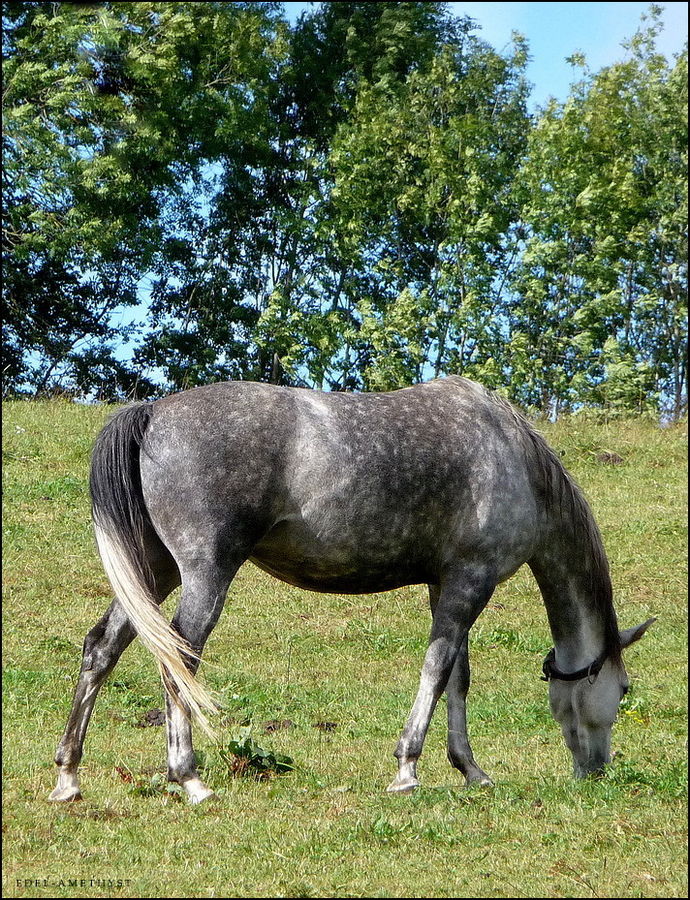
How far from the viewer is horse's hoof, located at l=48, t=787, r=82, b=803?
5.57 m

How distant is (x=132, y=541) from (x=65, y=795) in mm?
1457

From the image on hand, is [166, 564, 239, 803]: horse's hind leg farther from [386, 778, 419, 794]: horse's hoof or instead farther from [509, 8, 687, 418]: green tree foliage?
[509, 8, 687, 418]: green tree foliage

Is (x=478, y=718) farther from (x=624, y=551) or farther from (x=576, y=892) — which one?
(x=624, y=551)

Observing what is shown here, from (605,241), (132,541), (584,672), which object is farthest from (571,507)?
(605,241)

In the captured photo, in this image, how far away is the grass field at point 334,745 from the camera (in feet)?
14.2

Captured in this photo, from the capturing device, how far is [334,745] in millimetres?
7613

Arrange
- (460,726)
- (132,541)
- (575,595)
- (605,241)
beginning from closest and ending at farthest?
1. (132,541)
2. (460,726)
3. (575,595)
4. (605,241)

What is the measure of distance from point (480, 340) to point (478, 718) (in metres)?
20.9

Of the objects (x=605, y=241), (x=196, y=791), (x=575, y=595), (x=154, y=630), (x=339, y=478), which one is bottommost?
(x=196, y=791)

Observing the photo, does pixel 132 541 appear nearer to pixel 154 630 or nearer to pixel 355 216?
pixel 154 630

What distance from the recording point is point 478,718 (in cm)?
855

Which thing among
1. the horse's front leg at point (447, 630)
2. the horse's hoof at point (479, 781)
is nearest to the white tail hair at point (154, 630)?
the horse's front leg at point (447, 630)

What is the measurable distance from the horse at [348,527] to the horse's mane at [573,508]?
0.04 feet

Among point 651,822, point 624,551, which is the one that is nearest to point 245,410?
point 651,822
